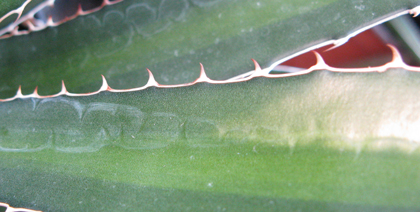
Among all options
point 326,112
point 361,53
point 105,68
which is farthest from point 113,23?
point 361,53

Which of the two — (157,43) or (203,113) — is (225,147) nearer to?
(203,113)

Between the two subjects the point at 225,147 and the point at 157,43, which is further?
the point at 157,43

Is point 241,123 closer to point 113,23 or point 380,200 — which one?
point 380,200

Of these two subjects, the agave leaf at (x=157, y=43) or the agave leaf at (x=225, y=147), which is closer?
the agave leaf at (x=225, y=147)

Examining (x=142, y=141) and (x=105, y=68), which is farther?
(x=105, y=68)

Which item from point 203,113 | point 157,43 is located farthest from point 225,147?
point 157,43

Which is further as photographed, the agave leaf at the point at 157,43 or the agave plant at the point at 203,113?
the agave leaf at the point at 157,43

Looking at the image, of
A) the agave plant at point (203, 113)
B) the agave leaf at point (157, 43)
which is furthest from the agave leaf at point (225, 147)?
the agave leaf at point (157, 43)

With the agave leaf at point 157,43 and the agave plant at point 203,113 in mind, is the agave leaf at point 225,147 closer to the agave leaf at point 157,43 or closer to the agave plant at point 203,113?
the agave plant at point 203,113

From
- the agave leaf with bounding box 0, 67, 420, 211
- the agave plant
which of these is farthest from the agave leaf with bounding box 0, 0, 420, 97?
the agave leaf with bounding box 0, 67, 420, 211
